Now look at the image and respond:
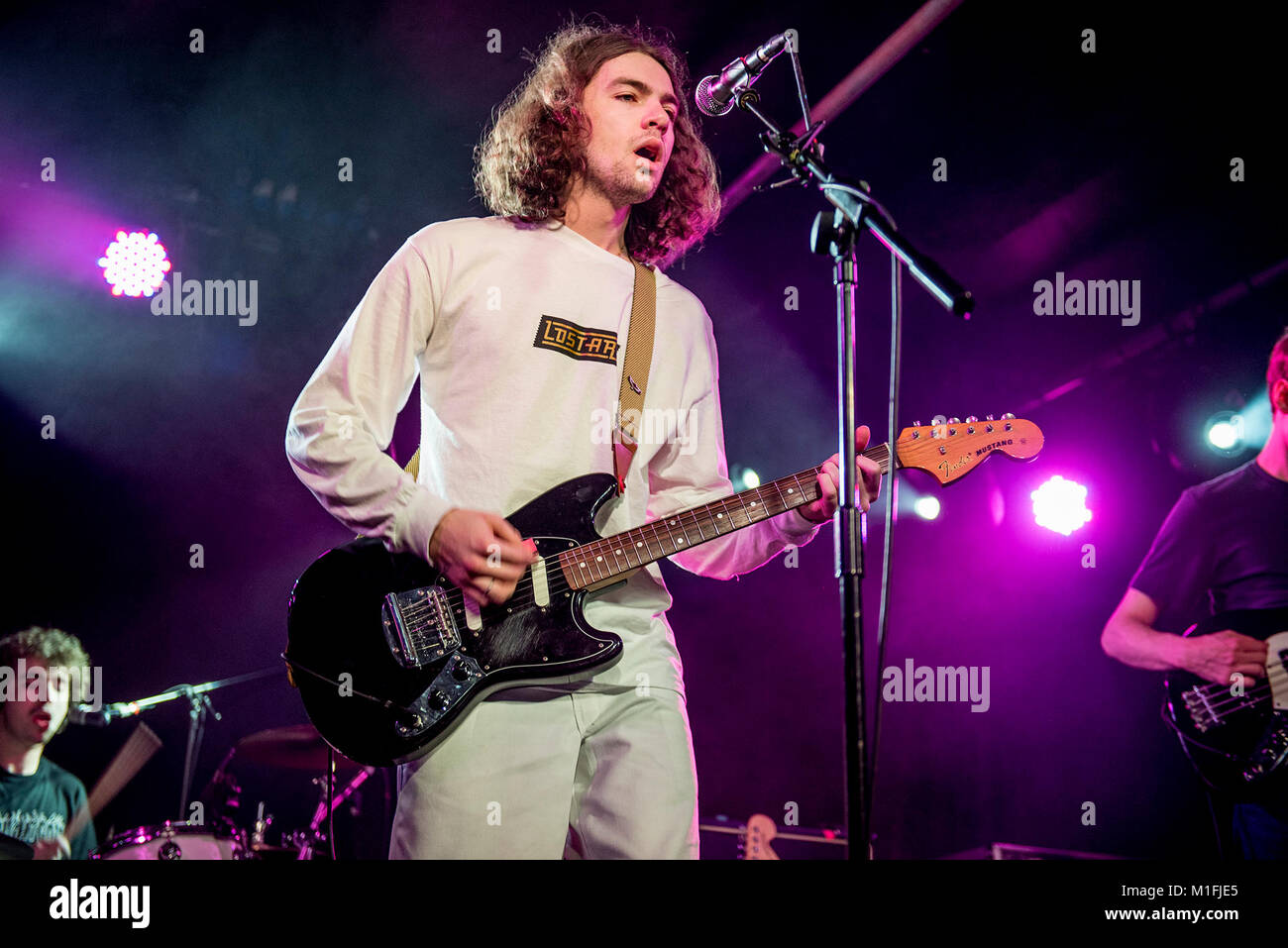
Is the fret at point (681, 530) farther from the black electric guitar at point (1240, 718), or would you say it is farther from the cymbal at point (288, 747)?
the cymbal at point (288, 747)

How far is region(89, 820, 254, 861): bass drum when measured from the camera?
12.9 feet

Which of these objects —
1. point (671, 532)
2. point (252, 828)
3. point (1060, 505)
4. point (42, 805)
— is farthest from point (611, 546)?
point (252, 828)

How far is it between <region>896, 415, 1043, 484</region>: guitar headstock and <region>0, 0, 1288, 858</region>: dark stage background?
227 cm

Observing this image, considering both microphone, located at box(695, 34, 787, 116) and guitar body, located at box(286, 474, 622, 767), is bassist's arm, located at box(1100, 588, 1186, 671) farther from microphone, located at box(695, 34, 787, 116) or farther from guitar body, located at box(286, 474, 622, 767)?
microphone, located at box(695, 34, 787, 116)

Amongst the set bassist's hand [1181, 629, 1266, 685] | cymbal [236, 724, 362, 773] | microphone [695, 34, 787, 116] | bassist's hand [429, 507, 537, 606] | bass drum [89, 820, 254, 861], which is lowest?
bass drum [89, 820, 254, 861]

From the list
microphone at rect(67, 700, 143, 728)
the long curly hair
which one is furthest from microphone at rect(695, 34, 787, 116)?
microphone at rect(67, 700, 143, 728)

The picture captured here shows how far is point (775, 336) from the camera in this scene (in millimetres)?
5590

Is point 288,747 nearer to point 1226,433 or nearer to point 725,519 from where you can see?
point 725,519

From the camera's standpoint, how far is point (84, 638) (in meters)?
4.88

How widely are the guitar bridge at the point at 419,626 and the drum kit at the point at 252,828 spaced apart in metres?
1.76

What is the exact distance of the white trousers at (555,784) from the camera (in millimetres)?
2168
